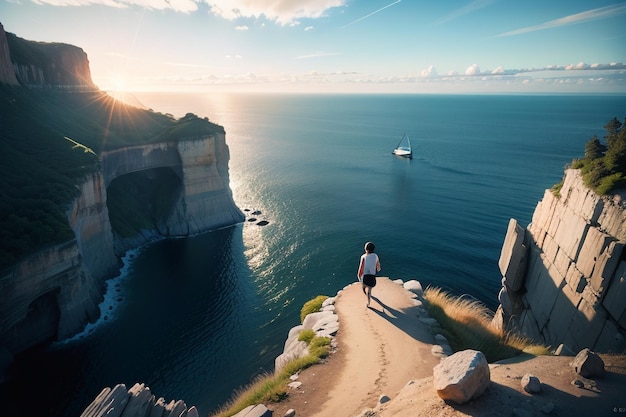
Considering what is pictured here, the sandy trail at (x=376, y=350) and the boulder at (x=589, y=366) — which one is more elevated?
the boulder at (x=589, y=366)

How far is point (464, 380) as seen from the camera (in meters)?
7.72

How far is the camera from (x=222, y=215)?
6425 cm

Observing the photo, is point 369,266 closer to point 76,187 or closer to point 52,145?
point 76,187

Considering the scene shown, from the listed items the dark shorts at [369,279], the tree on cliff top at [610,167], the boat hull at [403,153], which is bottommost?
the boat hull at [403,153]

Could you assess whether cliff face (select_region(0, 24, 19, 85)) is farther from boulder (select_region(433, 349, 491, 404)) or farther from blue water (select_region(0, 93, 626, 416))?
boulder (select_region(433, 349, 491, 404))

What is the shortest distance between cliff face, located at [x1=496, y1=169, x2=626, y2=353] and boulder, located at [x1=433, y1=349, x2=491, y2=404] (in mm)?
10129

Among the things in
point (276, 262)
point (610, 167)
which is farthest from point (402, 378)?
point (276, 262)

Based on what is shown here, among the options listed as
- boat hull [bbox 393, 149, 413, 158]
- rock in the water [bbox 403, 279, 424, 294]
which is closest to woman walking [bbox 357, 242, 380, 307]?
rock in the water [bbox 403, 279, 424, 294]

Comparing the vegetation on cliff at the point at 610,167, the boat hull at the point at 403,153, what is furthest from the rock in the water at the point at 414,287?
the boat hull at the point at 403,153

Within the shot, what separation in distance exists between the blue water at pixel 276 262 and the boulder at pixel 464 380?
23085 millimetres

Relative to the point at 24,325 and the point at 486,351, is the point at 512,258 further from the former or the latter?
the point at 24,325

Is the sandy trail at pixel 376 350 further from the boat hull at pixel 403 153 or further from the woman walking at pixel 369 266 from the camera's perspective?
the boat hull at pixel 403 153

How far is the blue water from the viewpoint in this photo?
2939 cm

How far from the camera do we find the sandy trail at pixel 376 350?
11555 millimetres
